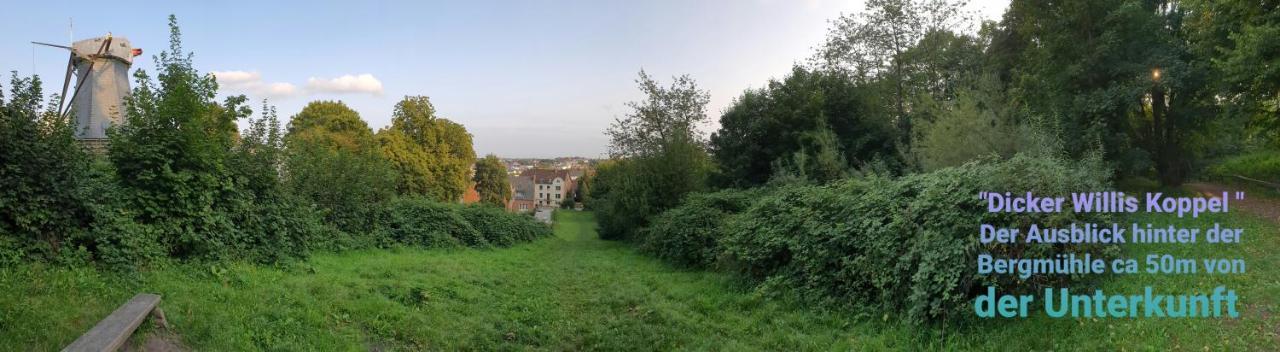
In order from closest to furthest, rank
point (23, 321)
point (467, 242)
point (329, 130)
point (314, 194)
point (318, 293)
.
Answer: point (23, 321) → point (318, 293) → point (314, 194) → point (467, 242) → point (329, 130)

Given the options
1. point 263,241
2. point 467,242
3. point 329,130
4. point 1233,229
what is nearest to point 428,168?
point 329,130

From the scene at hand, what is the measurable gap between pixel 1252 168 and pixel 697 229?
16.3 meters

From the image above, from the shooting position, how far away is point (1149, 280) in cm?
539

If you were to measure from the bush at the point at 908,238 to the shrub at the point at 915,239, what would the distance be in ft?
0.03

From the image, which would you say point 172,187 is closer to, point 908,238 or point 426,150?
point 908,238

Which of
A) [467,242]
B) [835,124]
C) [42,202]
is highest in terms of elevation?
[835,124]

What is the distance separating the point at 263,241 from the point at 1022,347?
9497mm

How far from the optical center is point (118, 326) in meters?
3.86

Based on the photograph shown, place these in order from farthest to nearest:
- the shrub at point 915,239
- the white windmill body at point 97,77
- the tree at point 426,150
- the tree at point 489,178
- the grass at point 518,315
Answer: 1. the tree at point 489,178
2. the tree at point 426,150
3. the white windmill body at point 97,77
4. the shrub at point 915,239
5. the grass at point 518,315

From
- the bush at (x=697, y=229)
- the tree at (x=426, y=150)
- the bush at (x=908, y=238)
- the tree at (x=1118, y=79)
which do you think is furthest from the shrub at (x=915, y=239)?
the tree at (x=426, y=150)

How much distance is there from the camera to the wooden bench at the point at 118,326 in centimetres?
345

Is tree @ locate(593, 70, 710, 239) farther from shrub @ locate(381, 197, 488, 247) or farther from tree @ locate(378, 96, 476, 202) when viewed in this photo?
tree @ locate(378, 96, 476, 202)

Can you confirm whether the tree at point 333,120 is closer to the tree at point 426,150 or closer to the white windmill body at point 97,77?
the tree at point 426,150

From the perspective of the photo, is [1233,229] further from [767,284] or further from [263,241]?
[263,241]
